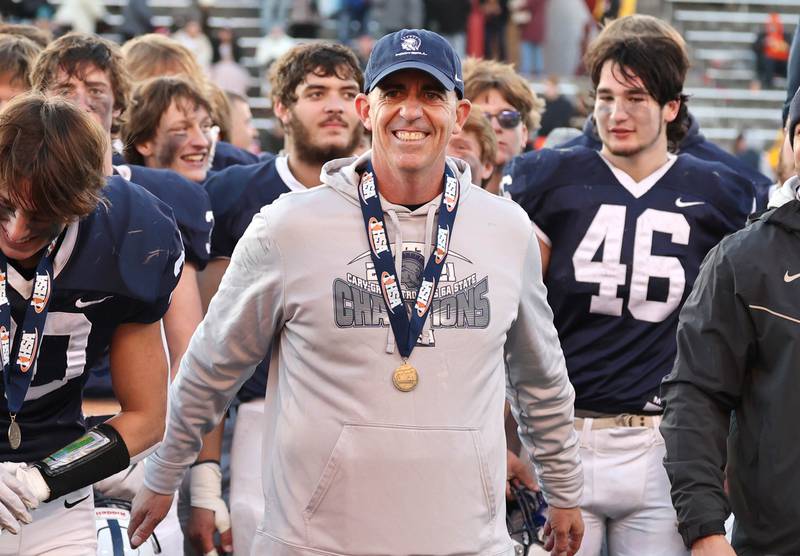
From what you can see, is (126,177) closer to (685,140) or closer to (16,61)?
(16,61)

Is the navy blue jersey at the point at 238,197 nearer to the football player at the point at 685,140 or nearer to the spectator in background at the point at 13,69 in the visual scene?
the spectator in background at the point at 13,69

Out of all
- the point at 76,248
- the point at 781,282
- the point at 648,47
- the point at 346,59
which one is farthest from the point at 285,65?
the point at 781,282

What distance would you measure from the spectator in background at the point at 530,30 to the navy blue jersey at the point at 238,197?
13.9 meters

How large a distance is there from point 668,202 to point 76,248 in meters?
2.35

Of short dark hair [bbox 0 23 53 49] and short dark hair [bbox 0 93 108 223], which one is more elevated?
short dark hair [bbox 0 23 53 49]

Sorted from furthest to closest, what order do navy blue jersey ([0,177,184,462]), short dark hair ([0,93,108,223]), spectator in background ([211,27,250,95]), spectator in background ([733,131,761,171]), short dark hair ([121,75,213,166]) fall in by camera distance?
spectator in background ([733,131,761,171]), spectator in background ([211,27,250,95]), short dark hair ([121,75,213,166]), navy blue jersey ([0,177,184,462]), short dark hair ([0,93,108,223])

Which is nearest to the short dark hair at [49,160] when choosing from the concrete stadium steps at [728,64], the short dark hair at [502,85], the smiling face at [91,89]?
the smiling face at [91,89]

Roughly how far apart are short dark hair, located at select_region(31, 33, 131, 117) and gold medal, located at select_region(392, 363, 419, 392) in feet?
6.69

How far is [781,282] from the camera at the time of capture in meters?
3.60

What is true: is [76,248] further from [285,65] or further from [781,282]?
[285,65]

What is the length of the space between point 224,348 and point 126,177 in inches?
51.5

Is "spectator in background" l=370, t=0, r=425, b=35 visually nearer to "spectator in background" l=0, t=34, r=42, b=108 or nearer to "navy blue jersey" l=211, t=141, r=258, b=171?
"navy blue jersey" l=211, t=141, r=258, b=171

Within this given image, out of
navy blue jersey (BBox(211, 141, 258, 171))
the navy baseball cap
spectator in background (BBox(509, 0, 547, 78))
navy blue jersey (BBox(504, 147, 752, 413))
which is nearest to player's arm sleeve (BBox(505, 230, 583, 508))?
the navy baseball cap

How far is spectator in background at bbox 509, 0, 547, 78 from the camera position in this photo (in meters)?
18.9
